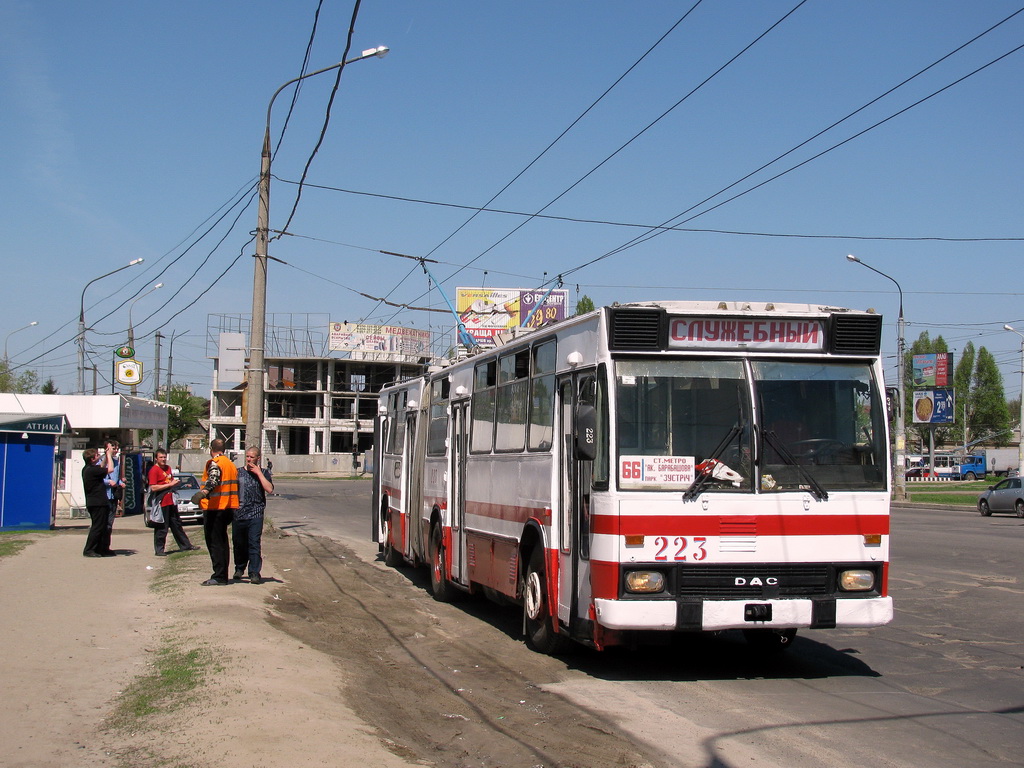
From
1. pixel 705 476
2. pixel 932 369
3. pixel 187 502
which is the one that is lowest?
pixel 187 502

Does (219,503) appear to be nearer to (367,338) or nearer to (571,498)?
(571,498)

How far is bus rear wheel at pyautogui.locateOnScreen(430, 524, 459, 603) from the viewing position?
1401cm

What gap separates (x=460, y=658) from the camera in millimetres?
9781

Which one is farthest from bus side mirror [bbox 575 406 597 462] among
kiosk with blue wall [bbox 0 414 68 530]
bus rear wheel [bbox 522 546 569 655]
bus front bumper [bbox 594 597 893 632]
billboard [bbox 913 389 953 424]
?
billboard [bbox 913 389 953 424]

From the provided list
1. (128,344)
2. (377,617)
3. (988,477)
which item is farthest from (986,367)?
(377,617)

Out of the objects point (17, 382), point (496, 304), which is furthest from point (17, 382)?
point (496, 304)

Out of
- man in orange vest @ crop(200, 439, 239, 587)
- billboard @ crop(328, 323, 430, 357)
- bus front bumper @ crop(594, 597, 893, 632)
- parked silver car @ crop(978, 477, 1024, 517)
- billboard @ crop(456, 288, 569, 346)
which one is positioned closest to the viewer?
bus front bumper @ crop(594, 597, 893, 632)

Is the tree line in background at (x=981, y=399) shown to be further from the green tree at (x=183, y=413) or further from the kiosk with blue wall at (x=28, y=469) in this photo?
the kiosk with blue wall at (x=28, y=469)

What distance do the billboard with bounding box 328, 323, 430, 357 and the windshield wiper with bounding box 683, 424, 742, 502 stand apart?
84.4 m

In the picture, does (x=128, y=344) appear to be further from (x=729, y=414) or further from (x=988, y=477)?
(x=988, y=477)

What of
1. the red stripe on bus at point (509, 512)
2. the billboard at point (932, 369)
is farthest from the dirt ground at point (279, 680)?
the billboard at point (932, 369)

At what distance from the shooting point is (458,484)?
13.3 metres

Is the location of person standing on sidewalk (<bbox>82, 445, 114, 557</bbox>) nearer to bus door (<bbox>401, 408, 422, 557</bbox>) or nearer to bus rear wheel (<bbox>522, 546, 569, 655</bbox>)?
bus door (<bbox>401, 408, 422, 557</bbox>)

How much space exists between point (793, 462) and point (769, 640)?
2331 mm
